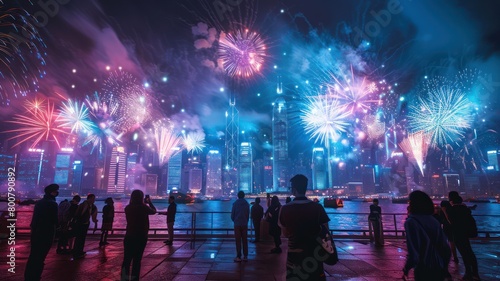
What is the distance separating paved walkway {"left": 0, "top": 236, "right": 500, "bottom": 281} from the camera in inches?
284

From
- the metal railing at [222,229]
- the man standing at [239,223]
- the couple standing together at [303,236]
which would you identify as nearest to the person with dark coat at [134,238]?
the man standing at [239,223]

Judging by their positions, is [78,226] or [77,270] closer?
[77,270]

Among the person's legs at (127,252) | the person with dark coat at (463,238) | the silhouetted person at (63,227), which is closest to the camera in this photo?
the person's legs at (127,252)

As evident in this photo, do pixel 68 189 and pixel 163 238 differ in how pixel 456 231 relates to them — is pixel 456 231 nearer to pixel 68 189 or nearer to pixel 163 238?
pixel 163 238

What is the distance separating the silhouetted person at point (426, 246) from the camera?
3596 millimetres

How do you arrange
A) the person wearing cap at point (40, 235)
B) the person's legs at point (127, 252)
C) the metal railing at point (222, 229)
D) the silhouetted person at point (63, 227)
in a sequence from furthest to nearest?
the metal railing at point (222, 229) < the silhouetted person at point (63, 227) < the person wearing cap at point (40, 235) < the person's legs at point (127, 252)

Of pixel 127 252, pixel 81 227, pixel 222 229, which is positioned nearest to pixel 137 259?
pixel 127 252

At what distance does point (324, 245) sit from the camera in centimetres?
366

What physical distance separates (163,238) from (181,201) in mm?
121239

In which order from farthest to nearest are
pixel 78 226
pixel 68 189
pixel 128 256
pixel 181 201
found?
pixel 68 189 → pixel 181 201 → pixel 78 226 → pixel 128 256

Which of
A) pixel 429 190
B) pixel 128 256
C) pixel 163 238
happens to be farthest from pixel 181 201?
pixel 429 190

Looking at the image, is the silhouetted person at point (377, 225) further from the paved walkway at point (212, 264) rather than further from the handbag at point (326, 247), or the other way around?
the handbag at point (326, 247)

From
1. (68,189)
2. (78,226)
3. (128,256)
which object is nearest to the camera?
(128,256)

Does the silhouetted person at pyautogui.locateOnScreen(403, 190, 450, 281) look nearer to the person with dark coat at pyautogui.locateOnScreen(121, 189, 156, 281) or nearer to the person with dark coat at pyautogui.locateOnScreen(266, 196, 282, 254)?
the person with dark coat at pyautogui.locateOnScreen(121, 189, 156, 281)
